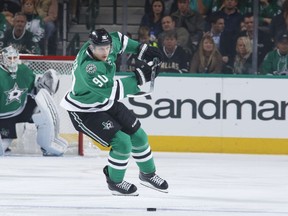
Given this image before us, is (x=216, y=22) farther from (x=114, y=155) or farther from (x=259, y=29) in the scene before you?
(x=114, y=155)

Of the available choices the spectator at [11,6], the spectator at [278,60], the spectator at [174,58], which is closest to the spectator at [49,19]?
the spectator at [11,6]

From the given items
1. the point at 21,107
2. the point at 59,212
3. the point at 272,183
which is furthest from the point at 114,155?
the point at 21,107

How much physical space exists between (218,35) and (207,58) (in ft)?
0.91

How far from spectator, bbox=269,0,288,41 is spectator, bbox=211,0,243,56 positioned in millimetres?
337

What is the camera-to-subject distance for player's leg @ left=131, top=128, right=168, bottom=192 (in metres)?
7.04

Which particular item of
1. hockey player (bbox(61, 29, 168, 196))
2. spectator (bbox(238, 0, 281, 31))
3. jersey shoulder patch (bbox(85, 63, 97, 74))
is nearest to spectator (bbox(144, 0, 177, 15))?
spectator (bbox(238, 0, 281, 31))

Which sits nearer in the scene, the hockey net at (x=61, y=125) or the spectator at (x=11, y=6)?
the hockey net at (x=61, y=125)

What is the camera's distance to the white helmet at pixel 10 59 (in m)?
10.2

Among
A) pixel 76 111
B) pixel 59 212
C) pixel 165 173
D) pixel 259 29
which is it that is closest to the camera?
pixel 59 212

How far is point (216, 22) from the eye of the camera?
37.5 feet

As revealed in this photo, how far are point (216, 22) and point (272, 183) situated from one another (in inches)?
140

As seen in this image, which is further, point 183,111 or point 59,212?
point 183,111

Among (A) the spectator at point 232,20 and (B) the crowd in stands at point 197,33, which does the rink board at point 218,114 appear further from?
(A) the spectator at point 232,20

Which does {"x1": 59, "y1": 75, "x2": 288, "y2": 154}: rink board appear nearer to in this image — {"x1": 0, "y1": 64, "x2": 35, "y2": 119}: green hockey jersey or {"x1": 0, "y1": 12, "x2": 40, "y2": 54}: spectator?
{"x1": 0, "y1": 64, "x2": 35, "y2": 119}: green hockey jersey
